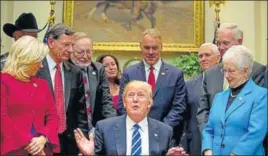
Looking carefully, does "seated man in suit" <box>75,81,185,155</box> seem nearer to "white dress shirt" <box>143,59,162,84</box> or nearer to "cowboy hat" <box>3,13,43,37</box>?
"white dress shirt" <box>143,59,162,84</box>

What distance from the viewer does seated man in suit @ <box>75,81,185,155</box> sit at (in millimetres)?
3729

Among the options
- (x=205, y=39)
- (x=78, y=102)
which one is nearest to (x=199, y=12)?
(x=205, y=39)

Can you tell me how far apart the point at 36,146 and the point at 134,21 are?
6.15m

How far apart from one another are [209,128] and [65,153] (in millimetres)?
1329

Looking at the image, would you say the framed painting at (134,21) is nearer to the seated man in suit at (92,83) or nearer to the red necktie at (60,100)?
the seated man in suit at (92,83)

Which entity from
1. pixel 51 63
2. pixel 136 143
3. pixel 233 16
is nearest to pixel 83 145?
pixel 136 143

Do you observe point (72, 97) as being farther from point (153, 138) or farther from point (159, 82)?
point (153, 138)

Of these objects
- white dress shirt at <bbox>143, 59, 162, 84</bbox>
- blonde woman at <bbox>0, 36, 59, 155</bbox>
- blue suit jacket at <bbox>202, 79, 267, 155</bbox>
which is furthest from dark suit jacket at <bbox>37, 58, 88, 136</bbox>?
blue suit jacket at <bbox>202, 79, 267, 155</bbox>

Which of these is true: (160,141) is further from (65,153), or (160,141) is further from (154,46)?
(154,46)

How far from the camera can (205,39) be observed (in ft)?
31.5

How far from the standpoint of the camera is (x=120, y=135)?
3777 mm

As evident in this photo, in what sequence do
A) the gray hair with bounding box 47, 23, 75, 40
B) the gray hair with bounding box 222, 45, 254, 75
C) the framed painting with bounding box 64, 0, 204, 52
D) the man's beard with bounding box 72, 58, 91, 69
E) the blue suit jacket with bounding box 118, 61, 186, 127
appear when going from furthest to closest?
the framed painting with bounding box 64, 0, 204, 52
the man's beard with bounding box 72, 58, 91, 69
the blue suit jacket with bounding box 118, 61, 186, 127
the gray hair with bounding box 47, 23, 75, 40
the gray hair with bounding box 222, 45, 254, 75

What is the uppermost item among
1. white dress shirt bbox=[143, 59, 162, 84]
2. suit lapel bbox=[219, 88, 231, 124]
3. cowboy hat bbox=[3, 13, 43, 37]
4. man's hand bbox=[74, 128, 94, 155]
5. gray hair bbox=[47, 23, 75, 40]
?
cowboy hat bbox=[3, 13, 43, 37]

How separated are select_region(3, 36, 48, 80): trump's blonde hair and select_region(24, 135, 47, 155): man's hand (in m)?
0.46
